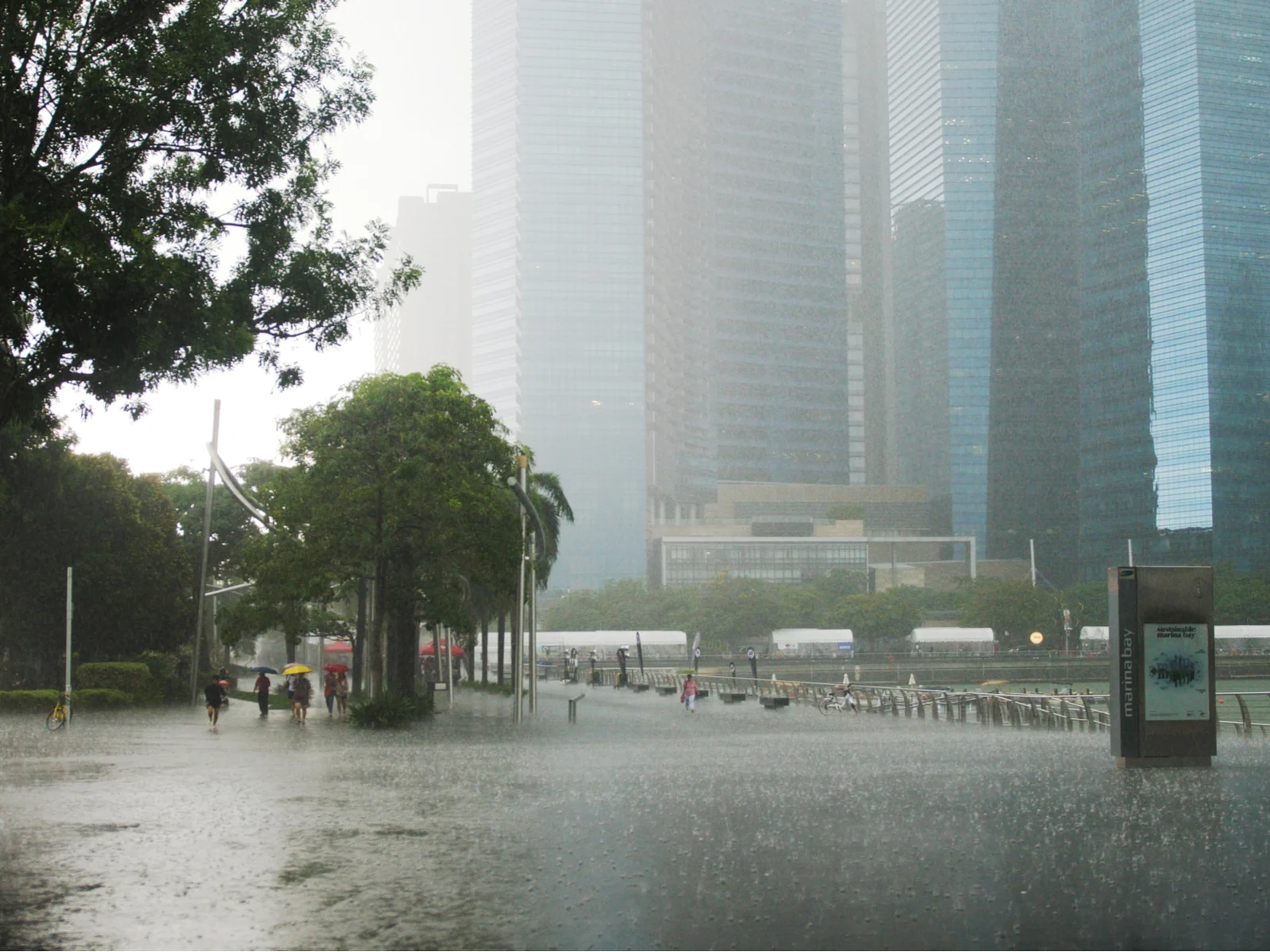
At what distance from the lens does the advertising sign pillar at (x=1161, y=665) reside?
72.3ft

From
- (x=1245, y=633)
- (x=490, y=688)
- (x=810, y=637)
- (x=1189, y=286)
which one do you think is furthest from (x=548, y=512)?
(x=1189, y=286)

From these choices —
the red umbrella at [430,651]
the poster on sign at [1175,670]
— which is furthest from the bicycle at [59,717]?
the red umbrella at [430,651]

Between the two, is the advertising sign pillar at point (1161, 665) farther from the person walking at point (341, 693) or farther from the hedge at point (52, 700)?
the hedge at point (52, 700)

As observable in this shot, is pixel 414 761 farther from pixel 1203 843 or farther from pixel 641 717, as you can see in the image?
pixel 641 717

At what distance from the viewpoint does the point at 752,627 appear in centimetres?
15238

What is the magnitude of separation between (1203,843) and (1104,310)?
17775cm

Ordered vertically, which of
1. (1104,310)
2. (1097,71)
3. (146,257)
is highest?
(1097,71)

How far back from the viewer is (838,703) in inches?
2073

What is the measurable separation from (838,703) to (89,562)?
31.2 m

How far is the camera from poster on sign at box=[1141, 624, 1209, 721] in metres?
22.2

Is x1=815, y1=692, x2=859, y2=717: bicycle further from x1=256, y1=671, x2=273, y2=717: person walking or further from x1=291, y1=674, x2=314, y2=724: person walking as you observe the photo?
x1=256, y1=671, x2=273, y2=717: person walking

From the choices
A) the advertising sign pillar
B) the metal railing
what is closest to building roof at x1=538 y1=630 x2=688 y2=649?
the metal railing

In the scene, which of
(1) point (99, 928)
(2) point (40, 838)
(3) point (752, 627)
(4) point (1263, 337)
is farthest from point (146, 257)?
(4) point (1263, 337)

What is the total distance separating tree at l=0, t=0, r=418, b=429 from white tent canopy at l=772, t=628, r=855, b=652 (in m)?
125
